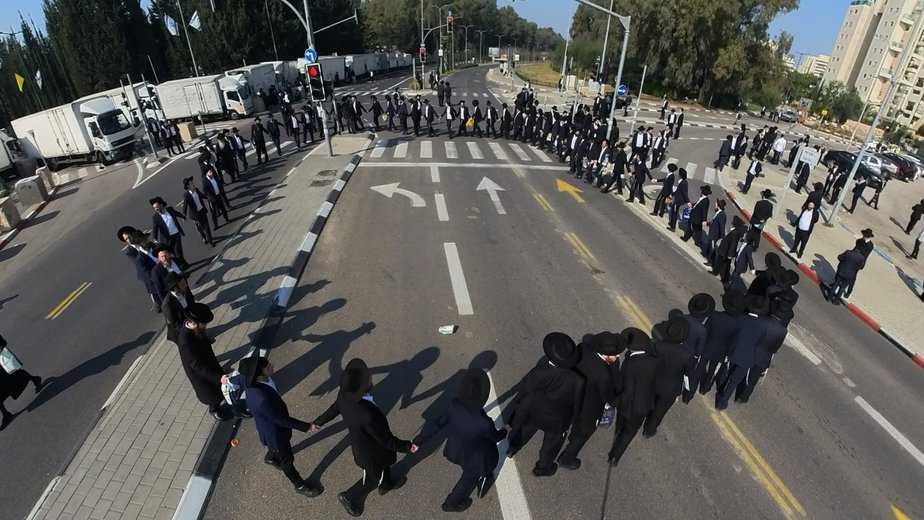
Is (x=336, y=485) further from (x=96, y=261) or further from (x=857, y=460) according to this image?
(x=96, y=261)

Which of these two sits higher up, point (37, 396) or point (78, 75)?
point (78, 75)

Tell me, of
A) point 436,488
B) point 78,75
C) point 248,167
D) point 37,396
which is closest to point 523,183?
point 248,167

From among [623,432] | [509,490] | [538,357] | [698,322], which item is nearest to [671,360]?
[623,432]

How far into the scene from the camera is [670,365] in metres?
5.34

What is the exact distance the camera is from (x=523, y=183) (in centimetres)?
1742

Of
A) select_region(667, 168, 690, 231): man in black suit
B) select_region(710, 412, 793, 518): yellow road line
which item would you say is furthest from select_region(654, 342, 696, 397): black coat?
select_region(667, 168, 690, 231): man in black suit

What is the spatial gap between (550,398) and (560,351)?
2.02 ft

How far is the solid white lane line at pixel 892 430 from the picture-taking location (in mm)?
6410

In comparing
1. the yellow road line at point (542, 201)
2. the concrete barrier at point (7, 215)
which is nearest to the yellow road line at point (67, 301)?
the concrete barrier at point (7, 215)

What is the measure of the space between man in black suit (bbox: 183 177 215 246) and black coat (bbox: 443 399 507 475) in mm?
9824

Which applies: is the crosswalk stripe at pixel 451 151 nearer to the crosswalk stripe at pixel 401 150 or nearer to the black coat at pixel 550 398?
the crosswalk stripe at pixel 401 150

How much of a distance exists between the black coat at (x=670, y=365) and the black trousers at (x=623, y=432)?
1.54ft

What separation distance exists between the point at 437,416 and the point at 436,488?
1170mm

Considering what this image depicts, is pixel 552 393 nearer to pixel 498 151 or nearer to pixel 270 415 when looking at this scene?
pixel 270 415
